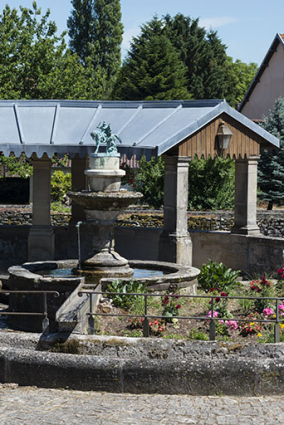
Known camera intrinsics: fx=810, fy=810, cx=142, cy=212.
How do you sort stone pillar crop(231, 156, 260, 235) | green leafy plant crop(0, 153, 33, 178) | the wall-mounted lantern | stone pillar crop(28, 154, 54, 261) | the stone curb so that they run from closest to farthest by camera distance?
the stone curb, the wall-mounted lantern, stone pillar crop(231, 156, 260, 235), stone pillar crop(28, 154, 54, 261), green leafy plant crop(0, 153, 33, 178)

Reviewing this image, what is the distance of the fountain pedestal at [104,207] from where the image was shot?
14.2 m

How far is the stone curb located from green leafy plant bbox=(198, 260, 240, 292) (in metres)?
4.17

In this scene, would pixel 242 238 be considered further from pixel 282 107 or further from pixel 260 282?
pixel 282 107

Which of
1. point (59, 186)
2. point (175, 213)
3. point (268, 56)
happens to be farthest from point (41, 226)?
point (268, 56)

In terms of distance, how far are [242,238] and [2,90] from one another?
73.6ft

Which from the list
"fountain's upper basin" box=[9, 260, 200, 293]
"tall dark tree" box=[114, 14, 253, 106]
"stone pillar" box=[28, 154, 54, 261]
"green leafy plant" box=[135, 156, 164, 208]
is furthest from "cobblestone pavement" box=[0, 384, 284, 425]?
"tall dark tree" box=[114, 14, 253, 106]

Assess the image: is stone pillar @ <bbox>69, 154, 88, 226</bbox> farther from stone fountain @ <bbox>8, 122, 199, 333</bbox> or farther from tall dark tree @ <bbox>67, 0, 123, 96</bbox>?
tall dark tree @ <bbox>67, 0, 123, 96</bbox>

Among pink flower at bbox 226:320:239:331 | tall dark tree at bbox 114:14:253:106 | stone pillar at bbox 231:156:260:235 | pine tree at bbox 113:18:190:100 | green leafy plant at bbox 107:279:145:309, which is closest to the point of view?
pink flower at bbox 226:320:239:331

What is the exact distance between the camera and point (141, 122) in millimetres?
18078

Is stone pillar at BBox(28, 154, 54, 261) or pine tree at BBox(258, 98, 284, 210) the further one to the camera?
pine tree at BBox(258, 98, 284, 210)

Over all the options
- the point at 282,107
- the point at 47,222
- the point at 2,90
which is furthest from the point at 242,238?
the point at 2,90

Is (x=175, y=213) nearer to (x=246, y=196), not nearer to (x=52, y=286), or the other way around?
(x=246, y=196)

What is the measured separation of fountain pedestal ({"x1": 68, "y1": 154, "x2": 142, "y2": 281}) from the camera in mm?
14180

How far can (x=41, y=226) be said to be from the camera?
19.7 meters
